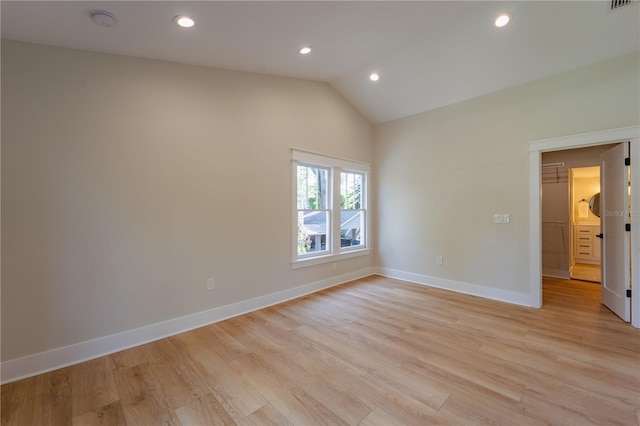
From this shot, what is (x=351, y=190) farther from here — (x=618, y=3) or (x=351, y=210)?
(x=618, y=3)

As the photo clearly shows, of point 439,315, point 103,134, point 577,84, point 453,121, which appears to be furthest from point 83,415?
point 577,84

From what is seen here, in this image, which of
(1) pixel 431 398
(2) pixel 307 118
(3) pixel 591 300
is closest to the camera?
(1) pixel 431 398

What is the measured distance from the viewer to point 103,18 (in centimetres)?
199

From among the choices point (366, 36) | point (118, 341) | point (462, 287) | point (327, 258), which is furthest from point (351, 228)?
point (118, 341)

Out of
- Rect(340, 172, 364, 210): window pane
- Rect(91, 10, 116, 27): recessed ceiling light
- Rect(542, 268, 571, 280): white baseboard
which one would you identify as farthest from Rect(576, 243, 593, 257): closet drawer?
Rect(91, 10, 116, 27): recessed ceiling light

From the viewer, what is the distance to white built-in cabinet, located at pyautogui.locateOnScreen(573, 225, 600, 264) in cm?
599

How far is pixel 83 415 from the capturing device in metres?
1.71

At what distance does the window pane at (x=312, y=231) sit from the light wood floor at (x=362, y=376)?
1224mm

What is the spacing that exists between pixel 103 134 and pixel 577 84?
5.21 meters

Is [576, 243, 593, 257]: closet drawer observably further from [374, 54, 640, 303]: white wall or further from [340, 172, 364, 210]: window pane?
[340, 172, 364, 210]: window pane

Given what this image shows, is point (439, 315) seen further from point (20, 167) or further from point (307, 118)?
point (20, 167)

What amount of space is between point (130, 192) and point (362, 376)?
2.67 meters

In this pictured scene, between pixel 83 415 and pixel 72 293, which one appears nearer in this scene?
pixel 83 415

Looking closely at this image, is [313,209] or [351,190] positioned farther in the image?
[351,190]
